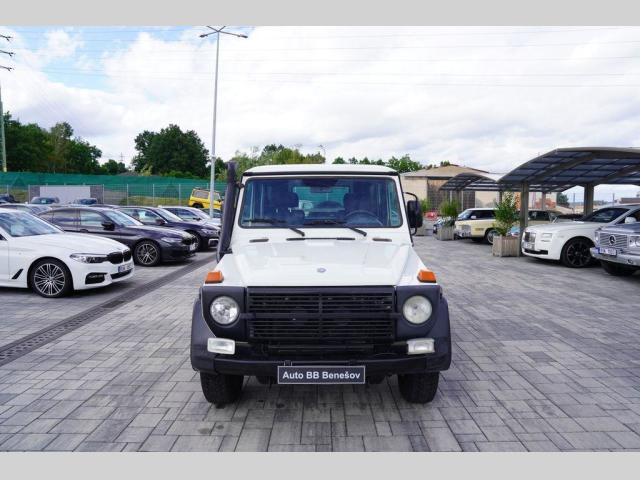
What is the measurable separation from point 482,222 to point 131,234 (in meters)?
14.7

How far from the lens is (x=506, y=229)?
656 inches

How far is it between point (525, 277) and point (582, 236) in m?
3.10

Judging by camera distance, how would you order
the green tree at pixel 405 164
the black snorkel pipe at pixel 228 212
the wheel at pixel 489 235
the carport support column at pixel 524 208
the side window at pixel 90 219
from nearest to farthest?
the black snorkel pipe at pixel 228 212
the side window at pixel 90 219
the carport support column at pixel 524 208
the wheel at pixel 489 235
the green tree at pixel 405 164

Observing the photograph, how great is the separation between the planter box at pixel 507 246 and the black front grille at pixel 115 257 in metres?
11.9

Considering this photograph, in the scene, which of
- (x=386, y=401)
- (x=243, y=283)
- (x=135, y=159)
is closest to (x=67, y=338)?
(x=243, y=283)

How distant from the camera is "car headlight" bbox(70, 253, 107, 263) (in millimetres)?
8695

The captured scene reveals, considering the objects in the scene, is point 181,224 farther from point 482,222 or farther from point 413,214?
point 413,214

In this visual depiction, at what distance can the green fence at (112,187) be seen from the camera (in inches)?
1465

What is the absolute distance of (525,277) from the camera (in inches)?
458

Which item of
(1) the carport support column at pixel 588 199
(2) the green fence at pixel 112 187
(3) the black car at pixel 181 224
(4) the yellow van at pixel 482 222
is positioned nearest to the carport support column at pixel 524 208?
(4) the yellow van at pixel 482 222

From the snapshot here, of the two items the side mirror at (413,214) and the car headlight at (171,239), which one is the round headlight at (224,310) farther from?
the car headlight at (171,239)

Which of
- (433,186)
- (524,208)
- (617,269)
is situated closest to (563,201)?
(433,186)

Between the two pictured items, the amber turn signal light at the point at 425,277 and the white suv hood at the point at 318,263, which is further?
the amber turn signal light at the point at 425,277

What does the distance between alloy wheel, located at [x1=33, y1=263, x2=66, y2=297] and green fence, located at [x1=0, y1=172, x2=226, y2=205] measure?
103 ft
